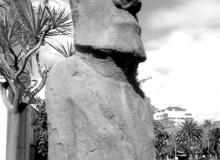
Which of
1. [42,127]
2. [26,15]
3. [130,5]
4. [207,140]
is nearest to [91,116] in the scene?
[130,5]

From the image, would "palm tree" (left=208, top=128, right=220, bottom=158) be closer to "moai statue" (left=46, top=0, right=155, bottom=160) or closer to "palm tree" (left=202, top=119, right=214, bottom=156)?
"palm tree" (left=202, top=119, right=214, bottom=156)

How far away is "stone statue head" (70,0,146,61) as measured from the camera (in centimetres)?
290

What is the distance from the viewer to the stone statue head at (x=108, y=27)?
2904mm

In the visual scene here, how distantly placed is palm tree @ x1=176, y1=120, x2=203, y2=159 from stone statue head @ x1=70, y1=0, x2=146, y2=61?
60603mm

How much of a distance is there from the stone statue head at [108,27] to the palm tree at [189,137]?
6060 cm

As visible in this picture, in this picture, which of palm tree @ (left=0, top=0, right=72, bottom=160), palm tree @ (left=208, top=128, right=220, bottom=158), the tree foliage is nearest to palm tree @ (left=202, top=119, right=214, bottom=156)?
palm tree @ (left=208, top=128, right=220, bottom=158)

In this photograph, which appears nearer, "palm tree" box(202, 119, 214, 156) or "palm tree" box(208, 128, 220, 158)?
"palm tree" box(208, 128, 220, 158)

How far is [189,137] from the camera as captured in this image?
6272 cm

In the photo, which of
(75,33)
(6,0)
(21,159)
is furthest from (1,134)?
(75,33)

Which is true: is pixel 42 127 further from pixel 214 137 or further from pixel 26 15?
pixel 214 137

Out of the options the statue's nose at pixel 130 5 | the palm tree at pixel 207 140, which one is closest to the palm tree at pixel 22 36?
the statue's nose at pixel 130 5

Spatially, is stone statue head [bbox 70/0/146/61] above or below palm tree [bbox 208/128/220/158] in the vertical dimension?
below

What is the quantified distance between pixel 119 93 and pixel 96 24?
1.84 ft

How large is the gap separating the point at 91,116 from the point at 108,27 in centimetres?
69
